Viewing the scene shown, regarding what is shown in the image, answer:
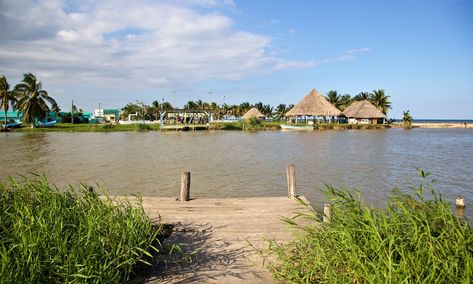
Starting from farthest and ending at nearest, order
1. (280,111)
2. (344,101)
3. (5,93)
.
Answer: (280,111)
(344,101)
(5,93)

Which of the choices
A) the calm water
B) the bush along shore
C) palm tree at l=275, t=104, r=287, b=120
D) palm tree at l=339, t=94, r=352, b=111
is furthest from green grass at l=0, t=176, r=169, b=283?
palm tree at l=275, t=104, r=287, b=120

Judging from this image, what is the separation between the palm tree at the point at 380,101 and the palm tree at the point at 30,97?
54.6 m

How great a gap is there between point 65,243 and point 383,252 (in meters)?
3.05

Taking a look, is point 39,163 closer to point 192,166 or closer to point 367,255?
point 192,166

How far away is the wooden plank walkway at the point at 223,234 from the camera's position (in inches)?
157

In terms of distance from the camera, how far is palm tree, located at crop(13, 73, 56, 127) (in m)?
44.9

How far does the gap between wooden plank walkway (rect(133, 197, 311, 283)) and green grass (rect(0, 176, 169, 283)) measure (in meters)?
0.55

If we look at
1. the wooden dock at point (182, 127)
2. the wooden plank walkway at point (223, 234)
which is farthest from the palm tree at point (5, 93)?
the wooden plank walkway at point (223, 234)

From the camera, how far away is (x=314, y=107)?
53.5 meters

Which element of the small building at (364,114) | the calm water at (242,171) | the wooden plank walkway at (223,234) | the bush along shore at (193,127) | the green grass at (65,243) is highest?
the small building at (364,114)

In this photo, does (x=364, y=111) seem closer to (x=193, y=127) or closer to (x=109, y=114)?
(x=193, y=127)

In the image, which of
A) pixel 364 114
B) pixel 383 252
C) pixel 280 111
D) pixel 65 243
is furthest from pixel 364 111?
pixel 65 243

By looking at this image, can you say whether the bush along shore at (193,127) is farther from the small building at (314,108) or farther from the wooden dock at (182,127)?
the small building at (314,108)

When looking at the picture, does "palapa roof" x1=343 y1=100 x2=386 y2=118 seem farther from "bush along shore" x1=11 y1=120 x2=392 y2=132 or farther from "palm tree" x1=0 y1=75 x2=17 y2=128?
"palm tree" x1=0 y1=75 x2=17 y2=128
